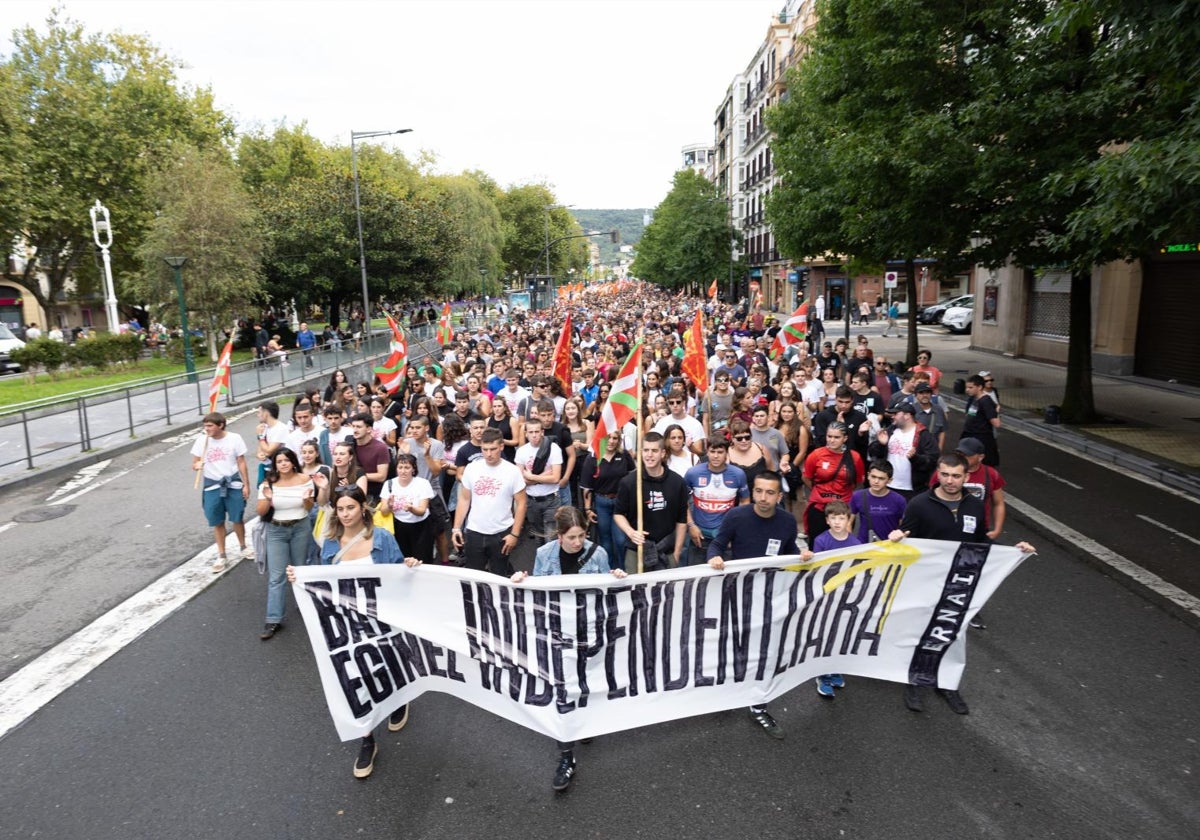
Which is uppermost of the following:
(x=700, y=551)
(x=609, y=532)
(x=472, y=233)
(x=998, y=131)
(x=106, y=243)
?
(x=472, y=233)

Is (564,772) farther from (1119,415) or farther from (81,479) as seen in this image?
(1119,415)

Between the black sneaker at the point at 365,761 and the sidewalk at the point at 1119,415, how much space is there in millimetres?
10383

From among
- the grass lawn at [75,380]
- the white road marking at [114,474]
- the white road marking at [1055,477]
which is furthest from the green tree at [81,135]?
the white road marking at [1055,477]

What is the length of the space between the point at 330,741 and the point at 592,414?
5.84 metres

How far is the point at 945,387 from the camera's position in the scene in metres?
20.4

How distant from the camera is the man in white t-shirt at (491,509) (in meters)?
6.17

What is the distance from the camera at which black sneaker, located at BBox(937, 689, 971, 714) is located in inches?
195

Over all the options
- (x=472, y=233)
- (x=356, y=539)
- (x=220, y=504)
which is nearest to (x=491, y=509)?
(x=356, y=539)

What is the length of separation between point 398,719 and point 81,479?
10396 millimetres

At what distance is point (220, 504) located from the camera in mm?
7852

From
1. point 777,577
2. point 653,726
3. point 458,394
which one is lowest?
point 653,726

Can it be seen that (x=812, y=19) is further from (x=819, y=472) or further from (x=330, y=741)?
(x=330, y=741)

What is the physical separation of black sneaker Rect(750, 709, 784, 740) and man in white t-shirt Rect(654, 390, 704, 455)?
2.81 metres

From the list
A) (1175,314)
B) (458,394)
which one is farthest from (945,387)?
(458,394)
